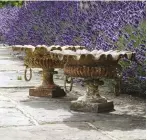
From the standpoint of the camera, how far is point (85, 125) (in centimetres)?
498

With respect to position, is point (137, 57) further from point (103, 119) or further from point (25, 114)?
point (25, 114)

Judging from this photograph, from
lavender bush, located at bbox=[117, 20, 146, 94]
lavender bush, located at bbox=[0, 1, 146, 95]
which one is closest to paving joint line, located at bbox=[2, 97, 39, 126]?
lavender bush, located at bbox=[0, 1, 146, 95]

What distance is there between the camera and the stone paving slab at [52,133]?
14.7ft

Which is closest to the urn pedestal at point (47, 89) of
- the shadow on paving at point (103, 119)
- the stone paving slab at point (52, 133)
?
the shadow on paving at point (103, 119)

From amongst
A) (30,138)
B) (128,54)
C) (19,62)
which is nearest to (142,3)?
(128,54)

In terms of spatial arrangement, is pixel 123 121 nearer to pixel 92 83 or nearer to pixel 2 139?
pixel 92 83

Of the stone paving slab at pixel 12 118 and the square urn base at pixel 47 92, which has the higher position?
the square urn base at pixel 47 92

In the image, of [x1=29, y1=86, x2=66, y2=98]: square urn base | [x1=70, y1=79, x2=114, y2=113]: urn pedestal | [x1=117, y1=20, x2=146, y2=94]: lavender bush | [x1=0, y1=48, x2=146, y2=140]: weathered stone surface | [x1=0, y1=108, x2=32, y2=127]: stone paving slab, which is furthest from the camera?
[x1=29, y1=86, x2=66, y2=98]: square urn base

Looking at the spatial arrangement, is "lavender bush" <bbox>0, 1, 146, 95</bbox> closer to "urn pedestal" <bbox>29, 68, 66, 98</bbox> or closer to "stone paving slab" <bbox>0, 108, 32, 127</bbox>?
"urn pedestal" <bbox>29, 68, 66, 98</bbox>

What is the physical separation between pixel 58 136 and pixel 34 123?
61 cm

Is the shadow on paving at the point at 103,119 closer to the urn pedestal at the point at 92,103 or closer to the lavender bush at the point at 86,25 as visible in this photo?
the urn pedestal at the point at 92,103

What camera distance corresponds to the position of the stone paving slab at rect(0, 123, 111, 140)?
4473mm

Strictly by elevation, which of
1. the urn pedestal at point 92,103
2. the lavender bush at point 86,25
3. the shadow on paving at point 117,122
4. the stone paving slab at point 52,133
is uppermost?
the lavender bush at point 86,25

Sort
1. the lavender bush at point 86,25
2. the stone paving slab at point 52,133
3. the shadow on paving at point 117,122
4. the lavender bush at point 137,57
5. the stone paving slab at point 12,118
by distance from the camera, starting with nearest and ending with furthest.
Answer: the stone paving slab at point 52,133 → the shadow on paving at point 117,122 → the stone paving slab at point 12,118 → the lavender bush at point 137,57 → the lavender bush at point 86,25
